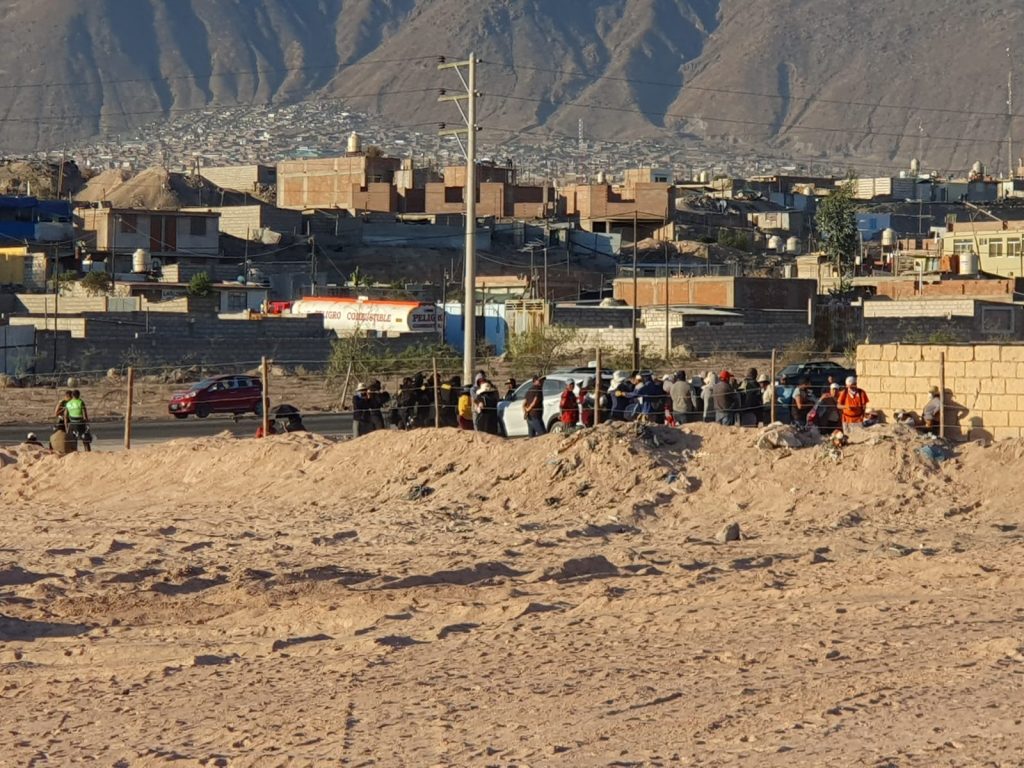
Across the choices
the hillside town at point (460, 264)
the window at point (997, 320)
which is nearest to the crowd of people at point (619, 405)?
the hillside town at point (460, 264)

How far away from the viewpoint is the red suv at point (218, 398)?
4106cm

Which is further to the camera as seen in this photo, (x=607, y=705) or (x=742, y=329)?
(x=742, y=329)

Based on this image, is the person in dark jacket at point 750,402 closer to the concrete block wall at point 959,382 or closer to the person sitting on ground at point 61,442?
the concrete block wall at point 959,382

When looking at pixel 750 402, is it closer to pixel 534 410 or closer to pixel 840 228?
pixel 534 410

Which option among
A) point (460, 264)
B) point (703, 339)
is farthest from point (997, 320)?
point (460, 264)

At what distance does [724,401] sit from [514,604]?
12.2m

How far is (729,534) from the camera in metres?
18.9

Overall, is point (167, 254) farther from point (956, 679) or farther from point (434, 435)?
point (956, 679)

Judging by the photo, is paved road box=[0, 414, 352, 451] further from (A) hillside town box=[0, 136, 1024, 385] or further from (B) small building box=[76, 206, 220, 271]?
(B) small building box=[76, 206, 220, 271]

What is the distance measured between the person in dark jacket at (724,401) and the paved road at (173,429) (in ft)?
31.6

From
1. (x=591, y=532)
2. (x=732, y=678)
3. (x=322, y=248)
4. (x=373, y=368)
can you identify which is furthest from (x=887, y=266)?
(x=732, y=678)

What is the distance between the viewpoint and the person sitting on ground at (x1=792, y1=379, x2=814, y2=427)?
2631 cm

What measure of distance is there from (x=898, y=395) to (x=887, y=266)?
5910 centimetres

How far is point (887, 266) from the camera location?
82.8 meters
